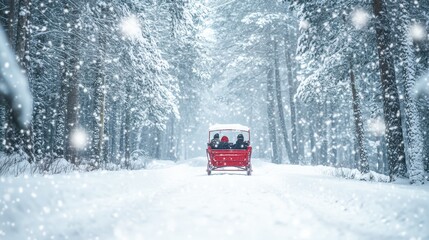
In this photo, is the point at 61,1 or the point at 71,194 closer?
the point at 71,194

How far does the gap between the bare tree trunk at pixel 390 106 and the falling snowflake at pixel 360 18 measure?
12.5 inches

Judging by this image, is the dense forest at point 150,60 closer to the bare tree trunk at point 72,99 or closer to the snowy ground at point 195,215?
the bare tree trunk at point 72,99

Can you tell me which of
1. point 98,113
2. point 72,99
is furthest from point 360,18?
point 98,113

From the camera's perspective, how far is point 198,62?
27.1 metres

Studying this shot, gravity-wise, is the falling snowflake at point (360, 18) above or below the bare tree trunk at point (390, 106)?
above

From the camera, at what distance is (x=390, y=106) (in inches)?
395

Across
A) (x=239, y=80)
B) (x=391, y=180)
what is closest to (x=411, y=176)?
(x=391, y=180)

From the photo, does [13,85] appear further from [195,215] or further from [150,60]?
[195,215]

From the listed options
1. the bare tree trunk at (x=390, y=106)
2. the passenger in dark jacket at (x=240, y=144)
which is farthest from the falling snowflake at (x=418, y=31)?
the passenger in dark jacket at (x=240, y=144)

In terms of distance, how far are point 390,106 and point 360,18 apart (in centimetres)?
287

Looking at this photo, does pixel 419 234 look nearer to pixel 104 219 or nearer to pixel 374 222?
pixel 374 222

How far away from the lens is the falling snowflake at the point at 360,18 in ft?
35.0

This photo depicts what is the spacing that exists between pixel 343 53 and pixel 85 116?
17796 millimetres

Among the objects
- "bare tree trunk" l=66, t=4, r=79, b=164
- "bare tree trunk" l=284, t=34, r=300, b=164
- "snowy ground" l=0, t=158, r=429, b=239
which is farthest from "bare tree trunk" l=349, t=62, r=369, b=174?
"bare tree trunk" l=66, t=4, r=79, b=164
